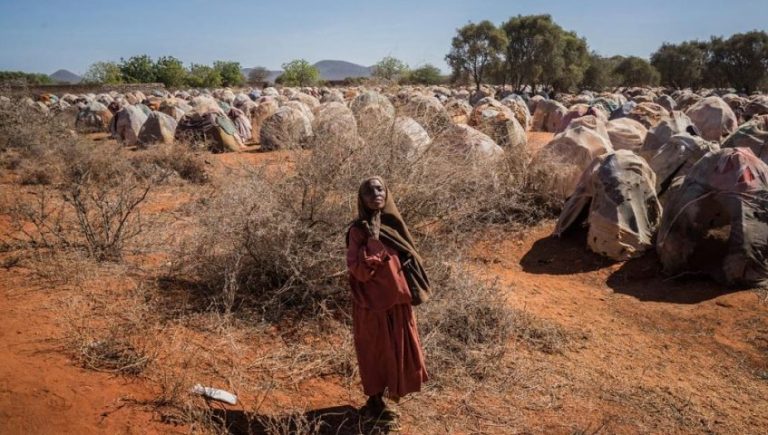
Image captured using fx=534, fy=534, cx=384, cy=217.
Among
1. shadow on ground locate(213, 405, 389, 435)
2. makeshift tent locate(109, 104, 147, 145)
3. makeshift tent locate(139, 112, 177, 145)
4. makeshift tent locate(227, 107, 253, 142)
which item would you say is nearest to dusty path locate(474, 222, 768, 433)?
shadow on ground locate(213, 405, 389, 435)

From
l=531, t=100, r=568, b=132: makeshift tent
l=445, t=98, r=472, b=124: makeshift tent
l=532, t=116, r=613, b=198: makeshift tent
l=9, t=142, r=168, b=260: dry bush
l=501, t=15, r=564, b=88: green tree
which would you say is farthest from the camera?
l=501, t=15, r=564, b=88: green tree

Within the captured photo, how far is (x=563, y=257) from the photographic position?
21.5 ft

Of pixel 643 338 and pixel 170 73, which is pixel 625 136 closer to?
pixel 643 338

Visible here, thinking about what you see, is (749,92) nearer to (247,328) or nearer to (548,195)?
(548,195)

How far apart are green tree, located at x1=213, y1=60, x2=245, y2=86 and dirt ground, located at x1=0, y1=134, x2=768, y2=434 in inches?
1906

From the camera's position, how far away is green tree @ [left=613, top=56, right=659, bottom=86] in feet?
163

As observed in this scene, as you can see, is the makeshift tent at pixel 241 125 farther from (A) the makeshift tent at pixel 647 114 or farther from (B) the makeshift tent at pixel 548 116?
(A) the makeshift tent at pixel 647 114

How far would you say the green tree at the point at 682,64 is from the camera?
47125mm

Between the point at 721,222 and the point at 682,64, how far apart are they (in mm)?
50852

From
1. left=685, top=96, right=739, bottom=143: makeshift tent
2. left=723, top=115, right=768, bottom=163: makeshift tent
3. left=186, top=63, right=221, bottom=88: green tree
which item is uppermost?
left=186, top=63, right=221, bottom=88: green tree

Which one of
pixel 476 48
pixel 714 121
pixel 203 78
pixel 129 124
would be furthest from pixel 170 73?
pixel 714 121

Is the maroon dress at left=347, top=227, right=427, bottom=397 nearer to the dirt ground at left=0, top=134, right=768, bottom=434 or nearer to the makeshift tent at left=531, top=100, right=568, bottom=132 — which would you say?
the dirt ground at left=0, top=134, right=768, bottom=434

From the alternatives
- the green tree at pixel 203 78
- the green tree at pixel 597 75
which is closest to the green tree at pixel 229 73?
the green tree at pixel 203 78

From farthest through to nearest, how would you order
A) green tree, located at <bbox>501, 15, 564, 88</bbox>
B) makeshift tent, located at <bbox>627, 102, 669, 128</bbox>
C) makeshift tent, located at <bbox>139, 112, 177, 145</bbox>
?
green tree, located at <bbox>501, 15, 564, 88</bbox>
makeshift tent, located at <bbox>627, 102, 669, 128</bbox>
makeshift tent, located at <bbox>139, 112, 177, 145</bbox>
